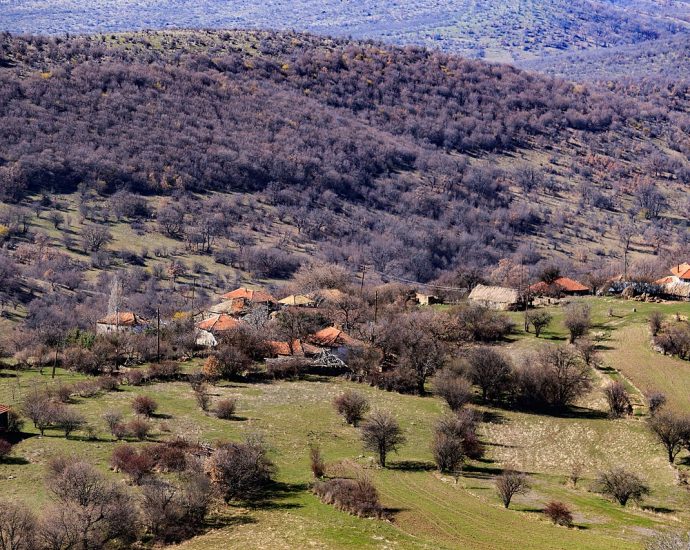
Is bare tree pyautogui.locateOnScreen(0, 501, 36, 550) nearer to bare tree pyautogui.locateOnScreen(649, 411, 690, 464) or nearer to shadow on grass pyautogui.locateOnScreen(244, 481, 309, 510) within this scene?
shadow on grass pyautogui.locateOnScreen(244, 481, 309, 510)

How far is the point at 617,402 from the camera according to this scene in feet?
156

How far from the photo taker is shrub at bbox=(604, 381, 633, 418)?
47344 mm

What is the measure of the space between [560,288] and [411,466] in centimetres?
3953

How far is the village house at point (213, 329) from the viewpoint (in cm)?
6148

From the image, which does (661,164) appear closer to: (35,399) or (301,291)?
(301,291)

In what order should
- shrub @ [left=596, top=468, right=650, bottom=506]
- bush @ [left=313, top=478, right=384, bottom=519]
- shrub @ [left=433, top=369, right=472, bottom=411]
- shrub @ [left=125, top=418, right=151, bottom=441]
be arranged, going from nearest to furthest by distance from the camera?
bush @ [left=313, top=478, right=384, bottom=519], shrub @ [left=596, top=468, right=650, bottom=506], shrub @ [left=125, top=418, right=151, bottom=441], shrub @ [left=433, top=369, right=472, bottom=411]

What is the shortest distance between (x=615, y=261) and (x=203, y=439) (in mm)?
101139

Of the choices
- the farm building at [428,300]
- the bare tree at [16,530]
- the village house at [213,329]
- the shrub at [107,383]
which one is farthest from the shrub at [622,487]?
the farm building at [428,300]

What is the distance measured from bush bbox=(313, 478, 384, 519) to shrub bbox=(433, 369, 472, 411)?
14714 mm

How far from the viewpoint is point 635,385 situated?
1960 inches

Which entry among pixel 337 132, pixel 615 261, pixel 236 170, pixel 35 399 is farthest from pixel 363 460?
pixel 337 132

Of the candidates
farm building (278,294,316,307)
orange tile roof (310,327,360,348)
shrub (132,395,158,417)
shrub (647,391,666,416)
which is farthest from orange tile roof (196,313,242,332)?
shrub (647,391,666,416)

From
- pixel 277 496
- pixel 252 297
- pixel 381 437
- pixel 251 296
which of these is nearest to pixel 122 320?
pixel 252 297

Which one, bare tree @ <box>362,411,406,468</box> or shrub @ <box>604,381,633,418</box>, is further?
shrub @ <box>604,381,633,418</box>
